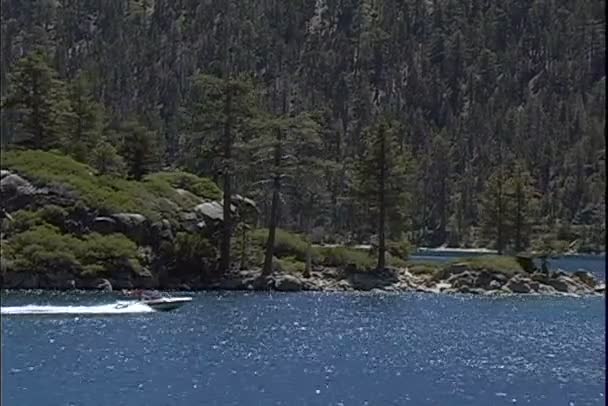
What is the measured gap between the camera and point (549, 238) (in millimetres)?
92938

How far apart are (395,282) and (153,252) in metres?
17.3

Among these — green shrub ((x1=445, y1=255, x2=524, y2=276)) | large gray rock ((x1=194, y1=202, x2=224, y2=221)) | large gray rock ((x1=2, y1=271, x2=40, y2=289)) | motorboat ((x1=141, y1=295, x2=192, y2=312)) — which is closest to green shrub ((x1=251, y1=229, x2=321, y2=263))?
large gray rock ((x1=194, y1=202, x2=224, y2=221))

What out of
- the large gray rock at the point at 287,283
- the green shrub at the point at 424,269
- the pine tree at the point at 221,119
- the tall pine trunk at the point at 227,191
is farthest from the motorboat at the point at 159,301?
the green shrub at the point at 424,269

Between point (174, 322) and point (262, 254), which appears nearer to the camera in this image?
point (174, 322)

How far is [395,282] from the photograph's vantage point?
76188 mm

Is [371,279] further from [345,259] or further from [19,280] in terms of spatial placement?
[19,280]

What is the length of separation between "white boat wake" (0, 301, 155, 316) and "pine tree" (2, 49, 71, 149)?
32136 millimetres

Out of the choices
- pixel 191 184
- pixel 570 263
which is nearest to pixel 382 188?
pixel 191 184

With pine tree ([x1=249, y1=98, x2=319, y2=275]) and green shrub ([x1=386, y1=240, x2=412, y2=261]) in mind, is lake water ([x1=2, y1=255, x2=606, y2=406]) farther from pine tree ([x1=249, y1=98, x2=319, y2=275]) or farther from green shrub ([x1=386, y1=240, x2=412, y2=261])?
green shrub ([x1=386, y1=240, x2=412, y2=261])

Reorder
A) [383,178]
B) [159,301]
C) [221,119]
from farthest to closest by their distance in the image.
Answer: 1. [383,178]
2. [221,119]
3. [159,301]

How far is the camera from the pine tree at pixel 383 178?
8056 cm

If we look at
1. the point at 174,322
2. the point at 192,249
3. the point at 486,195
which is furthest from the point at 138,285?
the point at 486,195

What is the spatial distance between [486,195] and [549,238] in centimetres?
834

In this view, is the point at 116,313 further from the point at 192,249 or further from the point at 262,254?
the point at 262,254
